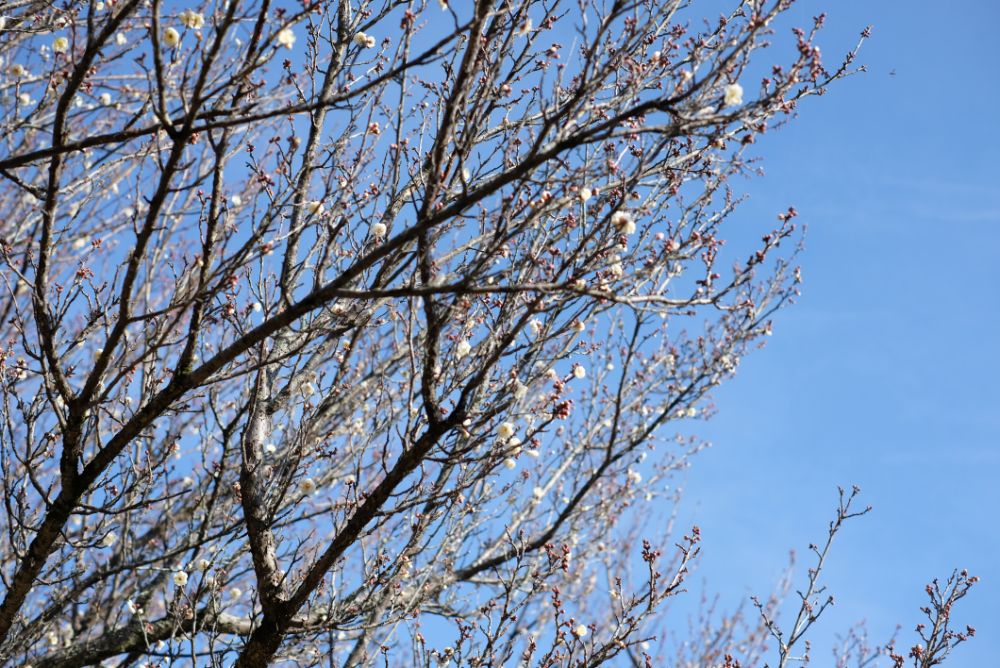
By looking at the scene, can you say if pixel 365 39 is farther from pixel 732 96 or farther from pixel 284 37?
pixel 732 96

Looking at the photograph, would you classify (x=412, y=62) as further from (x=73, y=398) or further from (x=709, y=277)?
(x=73, y=398)

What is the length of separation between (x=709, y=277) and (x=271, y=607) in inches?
92.6

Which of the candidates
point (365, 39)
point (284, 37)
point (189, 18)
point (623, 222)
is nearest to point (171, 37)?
point (189, 18)

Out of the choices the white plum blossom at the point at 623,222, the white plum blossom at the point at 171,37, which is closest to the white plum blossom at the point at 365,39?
the white plum blossom at the point at 171,37

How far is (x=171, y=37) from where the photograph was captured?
351cm

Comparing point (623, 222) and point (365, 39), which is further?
point (365, 39)

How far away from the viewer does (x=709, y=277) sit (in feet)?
10.3

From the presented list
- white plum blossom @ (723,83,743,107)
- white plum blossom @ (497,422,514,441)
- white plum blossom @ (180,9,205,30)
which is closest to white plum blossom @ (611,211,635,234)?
white plum blossom @ (723,83,743,107)

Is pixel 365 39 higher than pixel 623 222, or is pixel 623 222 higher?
pixel 365 39

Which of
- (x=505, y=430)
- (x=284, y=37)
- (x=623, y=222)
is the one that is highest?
(x=284, y=37)

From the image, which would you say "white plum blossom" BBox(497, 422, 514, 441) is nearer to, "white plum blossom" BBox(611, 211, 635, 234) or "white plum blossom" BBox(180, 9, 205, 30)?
"white plum blossom" BBox(611, 211, 635, 234)

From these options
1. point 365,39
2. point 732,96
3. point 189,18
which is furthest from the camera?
point 365,39

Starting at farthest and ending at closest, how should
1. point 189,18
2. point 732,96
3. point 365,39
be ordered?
point 365,39, point 189,18, point 732,96

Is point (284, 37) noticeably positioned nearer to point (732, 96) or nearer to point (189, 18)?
point (189, 18)
